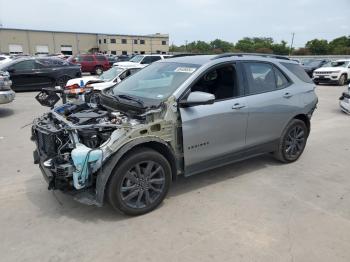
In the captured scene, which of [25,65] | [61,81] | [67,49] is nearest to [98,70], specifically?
[61,81]

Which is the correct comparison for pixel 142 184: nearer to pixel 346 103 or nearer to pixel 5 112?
pixel 5 112

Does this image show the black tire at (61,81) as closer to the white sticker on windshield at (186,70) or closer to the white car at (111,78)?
the white car at (111,78)

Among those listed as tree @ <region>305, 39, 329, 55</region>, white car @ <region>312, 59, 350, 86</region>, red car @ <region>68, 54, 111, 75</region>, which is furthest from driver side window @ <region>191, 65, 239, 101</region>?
tree @ <region>305, 39, 329, 55</region>

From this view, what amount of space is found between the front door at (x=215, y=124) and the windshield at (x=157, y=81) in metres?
0.25

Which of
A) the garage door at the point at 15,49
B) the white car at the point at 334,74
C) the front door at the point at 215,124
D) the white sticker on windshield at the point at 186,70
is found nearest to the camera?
the front door at the point at 215,124

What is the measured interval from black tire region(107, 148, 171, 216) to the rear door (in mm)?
1528

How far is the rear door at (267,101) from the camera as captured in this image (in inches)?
190

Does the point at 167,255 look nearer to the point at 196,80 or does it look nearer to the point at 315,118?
the point at 196,80

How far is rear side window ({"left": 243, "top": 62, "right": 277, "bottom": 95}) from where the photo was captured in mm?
4844

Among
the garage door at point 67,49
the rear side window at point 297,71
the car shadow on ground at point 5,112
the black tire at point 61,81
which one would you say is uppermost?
the rear side window at point 297,71

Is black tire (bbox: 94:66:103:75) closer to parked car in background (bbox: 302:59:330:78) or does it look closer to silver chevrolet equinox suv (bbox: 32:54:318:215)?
parked car in background (bbox: 302:59:330:78)

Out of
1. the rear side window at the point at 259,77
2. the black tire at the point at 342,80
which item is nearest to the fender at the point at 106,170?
the rear side window at the point at 259,77

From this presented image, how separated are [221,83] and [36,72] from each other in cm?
1245

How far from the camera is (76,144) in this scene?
3.61m
